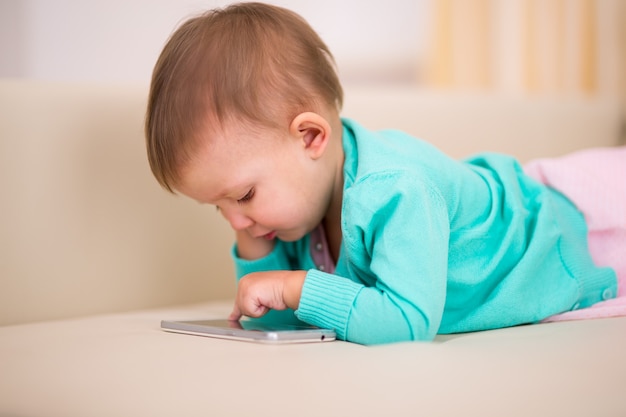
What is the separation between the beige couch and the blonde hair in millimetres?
Result: 294

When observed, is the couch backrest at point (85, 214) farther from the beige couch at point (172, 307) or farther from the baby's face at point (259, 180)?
the baby's face at point (259, 180)

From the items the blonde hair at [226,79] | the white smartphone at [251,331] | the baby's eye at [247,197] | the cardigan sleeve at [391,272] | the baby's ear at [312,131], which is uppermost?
the blonde hair at [226,79]

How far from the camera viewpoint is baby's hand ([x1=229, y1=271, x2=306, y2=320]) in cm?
114

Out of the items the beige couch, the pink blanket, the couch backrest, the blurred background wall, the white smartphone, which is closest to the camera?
the beige couch

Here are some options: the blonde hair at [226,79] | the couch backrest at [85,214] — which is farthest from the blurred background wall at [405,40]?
the blonde hair at [226,79]

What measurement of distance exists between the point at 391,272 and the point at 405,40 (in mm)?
2735

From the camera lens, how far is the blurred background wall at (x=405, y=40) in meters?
2.65

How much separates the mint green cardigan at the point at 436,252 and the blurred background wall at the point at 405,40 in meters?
1.18

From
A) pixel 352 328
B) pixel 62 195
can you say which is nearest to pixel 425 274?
pixel 352 328

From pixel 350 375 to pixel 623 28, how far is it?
2.39m

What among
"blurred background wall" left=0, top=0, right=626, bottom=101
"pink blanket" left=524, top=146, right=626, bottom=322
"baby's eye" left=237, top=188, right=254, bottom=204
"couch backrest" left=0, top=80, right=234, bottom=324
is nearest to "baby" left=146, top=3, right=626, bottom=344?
"baby's eye" left=237, top=188, right=254, bottom=204

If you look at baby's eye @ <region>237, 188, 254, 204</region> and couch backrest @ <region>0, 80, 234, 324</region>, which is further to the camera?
couch backrest @ <region>0, 80, 234, 324</region>

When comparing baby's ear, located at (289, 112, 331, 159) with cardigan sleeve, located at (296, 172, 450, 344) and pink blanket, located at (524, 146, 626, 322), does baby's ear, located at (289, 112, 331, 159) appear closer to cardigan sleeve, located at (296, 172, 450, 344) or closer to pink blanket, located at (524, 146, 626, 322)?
cardigan sleeve, located at (296, 172, 450, 344)

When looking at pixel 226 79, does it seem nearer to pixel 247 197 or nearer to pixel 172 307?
pixel 247 197
